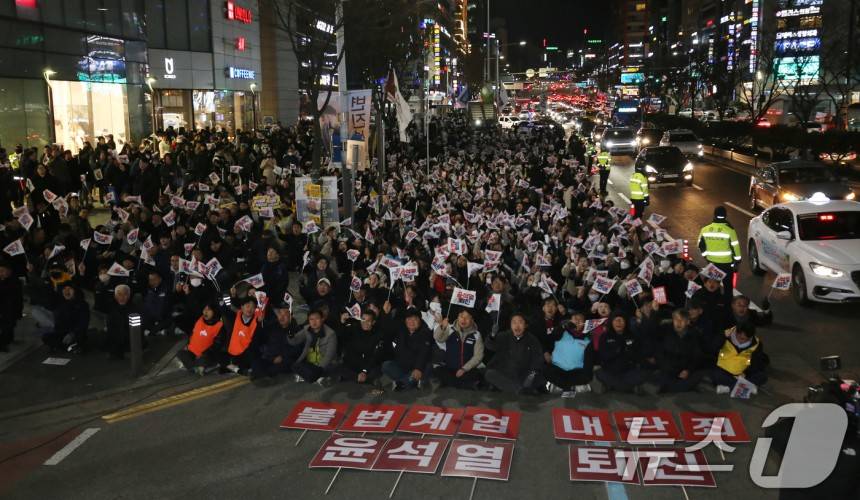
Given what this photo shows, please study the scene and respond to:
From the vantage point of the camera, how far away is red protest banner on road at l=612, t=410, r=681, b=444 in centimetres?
796

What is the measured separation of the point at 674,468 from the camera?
7.24 m

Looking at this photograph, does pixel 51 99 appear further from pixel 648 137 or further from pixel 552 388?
pixel 648 137

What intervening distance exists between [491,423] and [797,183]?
15.0 metres

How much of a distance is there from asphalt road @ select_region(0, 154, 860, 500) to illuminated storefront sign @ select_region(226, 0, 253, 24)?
123 feet

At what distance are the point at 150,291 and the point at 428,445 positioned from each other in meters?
6.21

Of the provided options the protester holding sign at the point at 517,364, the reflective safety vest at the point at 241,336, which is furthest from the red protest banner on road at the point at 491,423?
the reflective safety vest at the point at 241,336

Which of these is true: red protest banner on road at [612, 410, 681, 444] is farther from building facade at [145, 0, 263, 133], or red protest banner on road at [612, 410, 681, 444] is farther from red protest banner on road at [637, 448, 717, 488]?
building facade at [145, 0, 263, 133]

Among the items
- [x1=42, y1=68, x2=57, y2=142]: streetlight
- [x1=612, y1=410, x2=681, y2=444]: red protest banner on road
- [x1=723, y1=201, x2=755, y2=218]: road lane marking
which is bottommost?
[x1=612, y1=410, x2=681, y2=444]: red protest banner on road

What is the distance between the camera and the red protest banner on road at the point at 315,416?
27.9ft

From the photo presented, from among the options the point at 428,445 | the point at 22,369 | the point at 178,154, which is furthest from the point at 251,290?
the point at 178,154

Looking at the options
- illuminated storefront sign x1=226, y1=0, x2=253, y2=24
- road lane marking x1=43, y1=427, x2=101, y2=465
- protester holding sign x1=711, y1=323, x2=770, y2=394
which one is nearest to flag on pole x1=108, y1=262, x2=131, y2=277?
road lane marking x1=43, y1=427, x2=101, y2=465

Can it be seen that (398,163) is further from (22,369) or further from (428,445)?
(428,445)

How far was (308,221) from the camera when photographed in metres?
15.8

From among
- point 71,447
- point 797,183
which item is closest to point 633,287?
point 71,447
